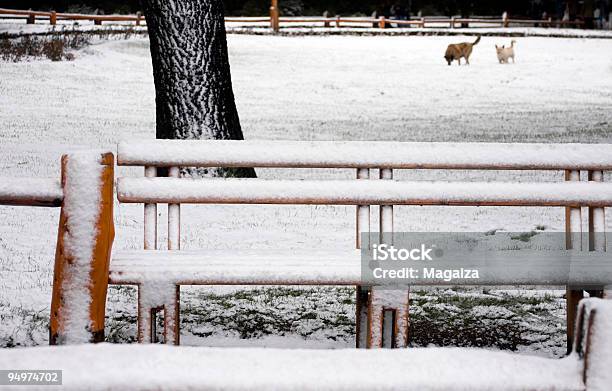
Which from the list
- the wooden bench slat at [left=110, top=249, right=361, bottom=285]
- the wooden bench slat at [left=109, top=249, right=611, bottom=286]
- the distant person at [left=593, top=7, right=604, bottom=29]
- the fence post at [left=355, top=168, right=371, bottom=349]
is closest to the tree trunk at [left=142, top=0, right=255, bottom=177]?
the fence post at [left=355, top=168, right=371, bottom=349]

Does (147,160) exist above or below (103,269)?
above

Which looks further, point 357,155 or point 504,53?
point 504,53

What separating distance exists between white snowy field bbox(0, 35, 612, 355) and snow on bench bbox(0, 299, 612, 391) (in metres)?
2.77

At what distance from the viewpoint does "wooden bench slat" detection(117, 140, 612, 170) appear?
4.21 meters

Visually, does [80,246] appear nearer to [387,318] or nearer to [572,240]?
[387,318]

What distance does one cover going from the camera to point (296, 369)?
6.36 ft

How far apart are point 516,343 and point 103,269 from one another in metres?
2.28

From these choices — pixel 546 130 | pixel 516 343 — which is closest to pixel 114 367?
pixel 516 343

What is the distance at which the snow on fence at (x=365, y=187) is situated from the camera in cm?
396

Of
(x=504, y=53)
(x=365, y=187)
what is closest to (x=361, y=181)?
(x=365, y=187)

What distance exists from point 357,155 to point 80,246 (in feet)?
4.54

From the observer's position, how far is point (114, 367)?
1925 millimetres

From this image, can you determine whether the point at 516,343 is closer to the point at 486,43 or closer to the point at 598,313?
the point at 598,313

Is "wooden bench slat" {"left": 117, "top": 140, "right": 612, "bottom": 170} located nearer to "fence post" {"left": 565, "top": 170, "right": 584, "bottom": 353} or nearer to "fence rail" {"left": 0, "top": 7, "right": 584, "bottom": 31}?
"fence post" {"left": 565, "top": 170, "right": 584, "bottom": 353}
